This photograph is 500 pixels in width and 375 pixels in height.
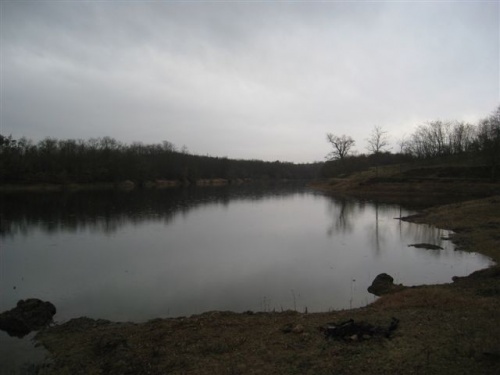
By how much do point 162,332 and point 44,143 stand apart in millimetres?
98599

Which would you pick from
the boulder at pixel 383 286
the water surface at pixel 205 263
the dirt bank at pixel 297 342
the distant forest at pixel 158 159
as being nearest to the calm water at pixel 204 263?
the water surface at pixel 205 263

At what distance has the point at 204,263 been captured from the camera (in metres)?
18.7

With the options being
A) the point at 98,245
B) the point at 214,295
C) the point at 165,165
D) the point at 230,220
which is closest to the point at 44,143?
the point at 165,165

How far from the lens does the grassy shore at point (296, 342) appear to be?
23.1 ft

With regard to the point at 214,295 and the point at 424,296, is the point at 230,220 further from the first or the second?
the point at 424,296

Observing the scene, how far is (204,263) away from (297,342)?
1067cm

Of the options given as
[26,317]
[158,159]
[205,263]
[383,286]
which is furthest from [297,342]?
[158,159]

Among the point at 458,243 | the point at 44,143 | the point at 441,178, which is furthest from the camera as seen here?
the point at 44,143

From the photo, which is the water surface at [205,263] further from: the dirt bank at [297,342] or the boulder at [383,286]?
the dirt bank at [297,342]

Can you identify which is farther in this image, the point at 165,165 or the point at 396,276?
the point at 165,165

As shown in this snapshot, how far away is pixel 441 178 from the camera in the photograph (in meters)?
63.8

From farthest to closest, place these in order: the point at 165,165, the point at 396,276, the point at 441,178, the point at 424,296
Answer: the point at 165,165 < the point at 441,178 < the point at 396,276 < the point at 424,296

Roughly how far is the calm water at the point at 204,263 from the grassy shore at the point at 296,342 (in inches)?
70.7

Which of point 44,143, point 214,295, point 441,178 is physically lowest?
point 214,295
